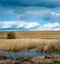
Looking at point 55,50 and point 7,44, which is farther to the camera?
point 7,44

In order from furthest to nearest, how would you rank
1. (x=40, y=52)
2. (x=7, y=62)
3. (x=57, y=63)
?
(x=40, y=52)
(x=7, y=62)
(x=57, y=63)

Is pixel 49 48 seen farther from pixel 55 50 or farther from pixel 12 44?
pixel 12 44

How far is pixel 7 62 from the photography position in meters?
27.9

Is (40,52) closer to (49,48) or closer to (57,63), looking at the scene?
(49,48)

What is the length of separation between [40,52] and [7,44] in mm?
6425

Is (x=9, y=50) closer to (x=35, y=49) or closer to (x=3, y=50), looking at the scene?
(x=3, y=50)

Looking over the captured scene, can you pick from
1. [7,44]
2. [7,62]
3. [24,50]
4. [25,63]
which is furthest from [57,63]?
[7,44]

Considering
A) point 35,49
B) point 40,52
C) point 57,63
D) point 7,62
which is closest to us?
point 57,63

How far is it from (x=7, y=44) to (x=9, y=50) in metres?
3.09

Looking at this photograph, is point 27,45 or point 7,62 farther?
point 27,45

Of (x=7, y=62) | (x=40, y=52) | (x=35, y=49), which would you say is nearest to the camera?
(x=7, y=62)

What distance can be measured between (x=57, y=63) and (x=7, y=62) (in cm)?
503

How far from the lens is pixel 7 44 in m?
42.3

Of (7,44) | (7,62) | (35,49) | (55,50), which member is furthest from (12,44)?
(7,62)
